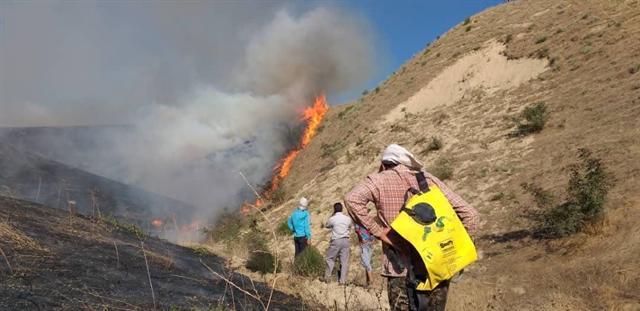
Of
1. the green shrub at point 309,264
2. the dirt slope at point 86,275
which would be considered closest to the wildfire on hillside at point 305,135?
the green shrub at point 309,264

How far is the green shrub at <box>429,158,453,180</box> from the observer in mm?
15844

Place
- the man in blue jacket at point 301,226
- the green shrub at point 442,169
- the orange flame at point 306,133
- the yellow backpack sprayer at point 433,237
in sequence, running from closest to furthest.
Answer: the yellow backpack sprayer at point 433,237, the man in blue jacket at point 301,226, the green shrub at point 442,169, the orange flame at point 306,133

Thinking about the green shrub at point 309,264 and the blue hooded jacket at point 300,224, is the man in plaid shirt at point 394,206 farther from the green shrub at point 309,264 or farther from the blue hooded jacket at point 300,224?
the blue hooded jacket at point 300,224

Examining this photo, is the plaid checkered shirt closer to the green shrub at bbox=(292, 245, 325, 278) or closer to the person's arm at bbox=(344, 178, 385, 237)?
the person's arm at bbox=(344, 178, 385, 237)

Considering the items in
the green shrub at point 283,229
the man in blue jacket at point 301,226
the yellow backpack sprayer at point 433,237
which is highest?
the green shrub at point 283,229

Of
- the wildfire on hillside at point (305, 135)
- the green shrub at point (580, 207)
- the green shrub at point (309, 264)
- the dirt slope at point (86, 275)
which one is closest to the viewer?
the dirt slope at point (86, 275)

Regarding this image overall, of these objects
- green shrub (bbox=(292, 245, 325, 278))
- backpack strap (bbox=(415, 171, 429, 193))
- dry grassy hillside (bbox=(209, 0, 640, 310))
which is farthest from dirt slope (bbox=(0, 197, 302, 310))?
dry grassy hillside (bbox=(209, 0, 640, 310))

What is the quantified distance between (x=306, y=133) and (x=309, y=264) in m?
22.9

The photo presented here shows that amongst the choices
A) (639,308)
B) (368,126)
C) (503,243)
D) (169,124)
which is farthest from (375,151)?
(169,124)

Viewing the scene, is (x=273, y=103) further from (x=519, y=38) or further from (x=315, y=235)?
(x=315, y=235)

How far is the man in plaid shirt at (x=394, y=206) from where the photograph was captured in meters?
3.52

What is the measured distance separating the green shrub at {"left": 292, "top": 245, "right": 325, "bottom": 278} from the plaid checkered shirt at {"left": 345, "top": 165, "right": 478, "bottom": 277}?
6090 mm

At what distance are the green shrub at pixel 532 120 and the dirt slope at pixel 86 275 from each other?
1021cm

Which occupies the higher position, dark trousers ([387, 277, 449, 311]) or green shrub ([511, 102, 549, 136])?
green shrub ([511, 102, 549, 136])
